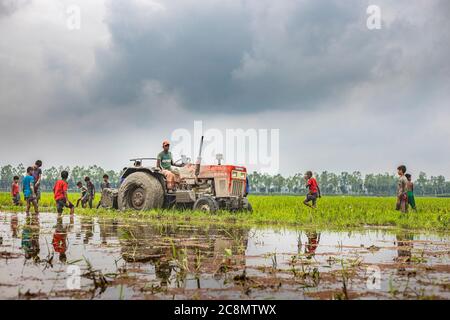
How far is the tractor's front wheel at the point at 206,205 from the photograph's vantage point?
492 inches

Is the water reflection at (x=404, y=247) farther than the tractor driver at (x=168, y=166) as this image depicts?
No

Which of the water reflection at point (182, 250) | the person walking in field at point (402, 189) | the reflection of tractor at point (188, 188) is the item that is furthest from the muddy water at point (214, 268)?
the reflection of tractor at point (188, 188)

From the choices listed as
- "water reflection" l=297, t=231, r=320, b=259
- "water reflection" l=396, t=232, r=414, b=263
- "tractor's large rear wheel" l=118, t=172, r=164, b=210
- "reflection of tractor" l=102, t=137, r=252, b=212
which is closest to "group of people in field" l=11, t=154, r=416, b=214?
"reflection of tractor" l=102, t=137, r=252, b=212

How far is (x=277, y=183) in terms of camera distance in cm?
16300

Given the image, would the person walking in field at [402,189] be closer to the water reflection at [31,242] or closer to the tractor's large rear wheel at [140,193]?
the tractor's large rear wheel at [140,193]

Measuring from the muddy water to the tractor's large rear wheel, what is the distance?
17.2ft

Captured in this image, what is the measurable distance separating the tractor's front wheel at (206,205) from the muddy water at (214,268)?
4446 mm

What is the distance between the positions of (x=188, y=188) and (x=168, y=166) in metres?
0.88

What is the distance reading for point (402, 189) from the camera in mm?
13258

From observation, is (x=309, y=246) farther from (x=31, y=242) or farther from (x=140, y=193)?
(x=140, y=193)

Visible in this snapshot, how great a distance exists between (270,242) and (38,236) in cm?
375

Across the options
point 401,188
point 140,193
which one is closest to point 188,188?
point 140,193
